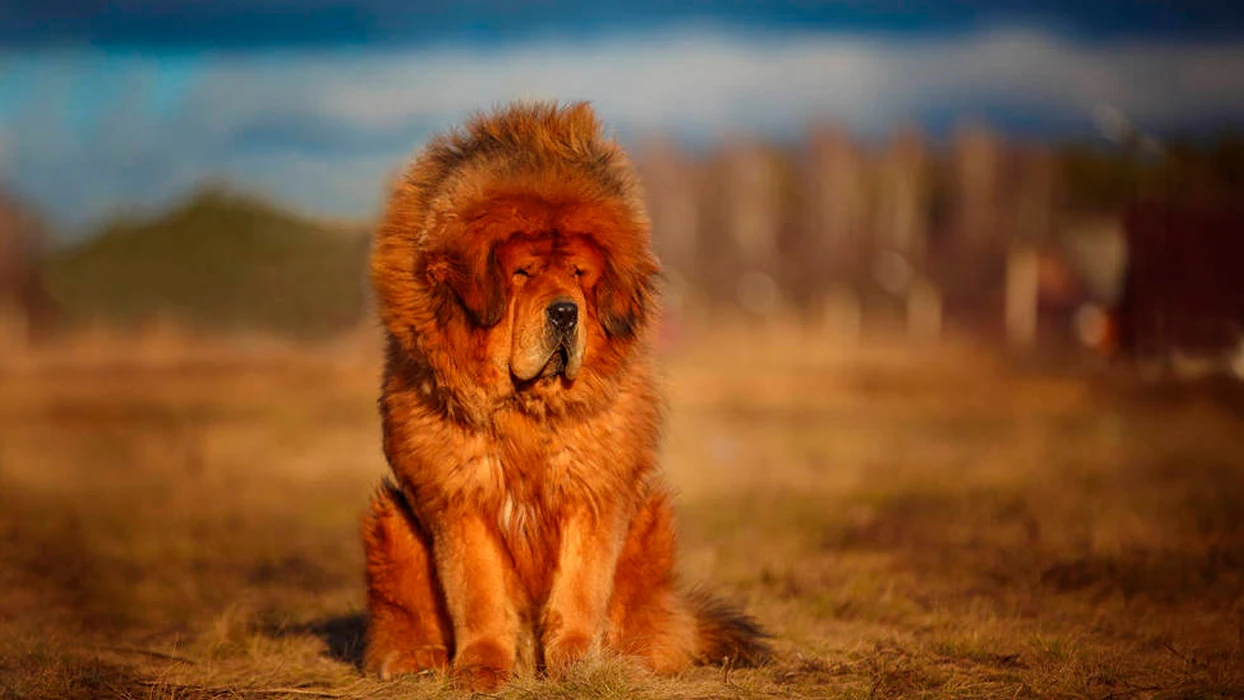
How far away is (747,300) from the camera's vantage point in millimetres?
56844

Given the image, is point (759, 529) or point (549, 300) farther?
point (759, 529)

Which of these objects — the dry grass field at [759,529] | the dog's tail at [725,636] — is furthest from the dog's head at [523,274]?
the dog's tail at [725,636]

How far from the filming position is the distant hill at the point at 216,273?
25.5 metres

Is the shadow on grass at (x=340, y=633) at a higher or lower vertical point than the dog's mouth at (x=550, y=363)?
lower

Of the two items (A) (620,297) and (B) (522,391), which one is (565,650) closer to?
(B) (522,391)

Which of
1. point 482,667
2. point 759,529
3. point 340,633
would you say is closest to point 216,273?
point 759,529

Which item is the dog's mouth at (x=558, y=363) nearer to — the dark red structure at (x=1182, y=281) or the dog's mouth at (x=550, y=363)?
the dog's mouth at (x=550, y=363)

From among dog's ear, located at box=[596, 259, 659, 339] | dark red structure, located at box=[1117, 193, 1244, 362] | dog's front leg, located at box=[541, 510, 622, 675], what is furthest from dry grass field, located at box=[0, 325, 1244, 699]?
dark red structure, located at box=[1117, 193, 1244, 362]

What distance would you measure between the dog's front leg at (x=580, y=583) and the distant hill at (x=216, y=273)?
1820cm

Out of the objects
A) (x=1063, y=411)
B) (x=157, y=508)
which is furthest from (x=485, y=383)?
(x=1063, y=411)

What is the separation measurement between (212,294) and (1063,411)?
15924 mm

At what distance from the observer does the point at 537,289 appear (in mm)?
6297

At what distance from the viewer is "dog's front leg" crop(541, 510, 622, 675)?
654 centimetres

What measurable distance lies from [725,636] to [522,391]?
73.0 inches
